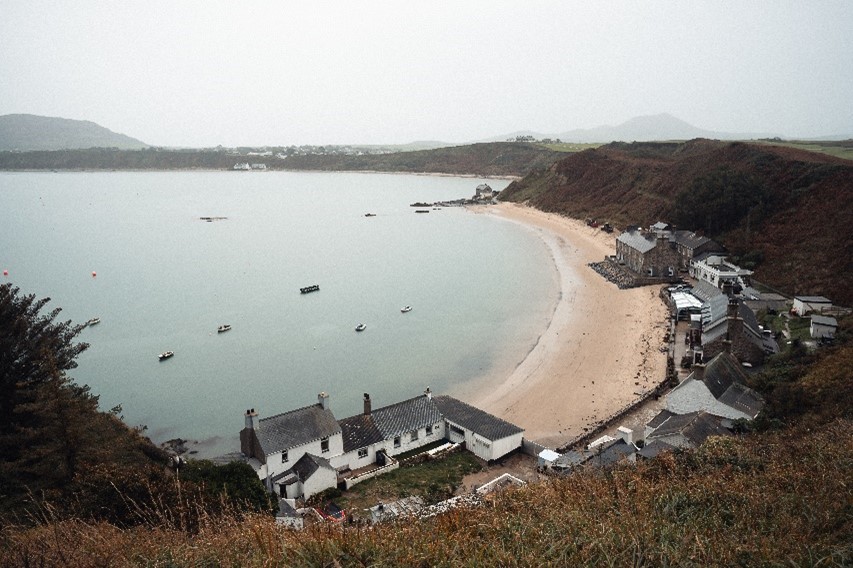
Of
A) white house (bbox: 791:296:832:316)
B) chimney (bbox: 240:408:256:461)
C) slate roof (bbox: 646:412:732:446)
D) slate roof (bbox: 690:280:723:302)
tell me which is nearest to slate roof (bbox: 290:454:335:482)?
chimney (bbox: 240:408:256:461)

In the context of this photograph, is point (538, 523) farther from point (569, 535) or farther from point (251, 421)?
point (251, 421)

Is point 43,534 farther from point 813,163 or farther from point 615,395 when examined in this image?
point 813,163

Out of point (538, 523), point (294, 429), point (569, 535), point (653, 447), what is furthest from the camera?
point (294, 429)

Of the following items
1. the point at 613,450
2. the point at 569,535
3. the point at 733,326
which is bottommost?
the point at 613,450

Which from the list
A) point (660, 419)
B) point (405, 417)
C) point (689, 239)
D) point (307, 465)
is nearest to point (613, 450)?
point (660, 419)

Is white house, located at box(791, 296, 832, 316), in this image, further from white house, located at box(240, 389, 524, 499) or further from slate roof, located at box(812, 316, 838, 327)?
white house, located at box(240, 389, 524, 499)

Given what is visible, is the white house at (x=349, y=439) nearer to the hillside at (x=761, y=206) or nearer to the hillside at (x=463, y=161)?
the hillside at (x=761, y=206)

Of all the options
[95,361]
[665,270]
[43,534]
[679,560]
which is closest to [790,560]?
[679,560]

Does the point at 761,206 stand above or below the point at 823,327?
above
